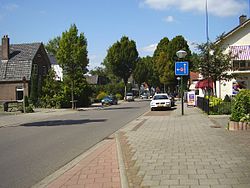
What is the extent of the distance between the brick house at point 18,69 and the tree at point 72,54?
7.61 metres

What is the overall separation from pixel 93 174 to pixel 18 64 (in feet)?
150

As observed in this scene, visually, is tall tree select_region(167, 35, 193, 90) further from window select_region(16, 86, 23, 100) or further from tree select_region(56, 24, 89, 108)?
tree select_region(56, 24, 89, 108)

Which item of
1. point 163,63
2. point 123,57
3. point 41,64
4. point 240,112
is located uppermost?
point 123,57

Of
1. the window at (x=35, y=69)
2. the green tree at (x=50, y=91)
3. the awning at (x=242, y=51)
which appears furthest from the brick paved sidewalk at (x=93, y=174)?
the window at (x=35, y=69)

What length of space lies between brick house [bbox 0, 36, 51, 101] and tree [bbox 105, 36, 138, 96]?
17.3 meters

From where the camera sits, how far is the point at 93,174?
7617mm

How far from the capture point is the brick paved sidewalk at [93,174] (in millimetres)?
6818

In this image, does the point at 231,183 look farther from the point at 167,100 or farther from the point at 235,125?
the point at 167,100

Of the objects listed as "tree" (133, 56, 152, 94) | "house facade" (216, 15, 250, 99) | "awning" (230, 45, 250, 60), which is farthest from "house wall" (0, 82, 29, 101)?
"tree" (133, 56, 152, 94)

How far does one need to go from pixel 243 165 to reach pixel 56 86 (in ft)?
125

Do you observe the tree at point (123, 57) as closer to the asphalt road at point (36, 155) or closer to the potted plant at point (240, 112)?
the asphalt road at point (36, 155)

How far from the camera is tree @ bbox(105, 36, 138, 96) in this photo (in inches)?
2657

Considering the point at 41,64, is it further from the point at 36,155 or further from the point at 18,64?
the point at 36,155

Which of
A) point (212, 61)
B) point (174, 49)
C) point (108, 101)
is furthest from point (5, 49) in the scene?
point (212, 61)
